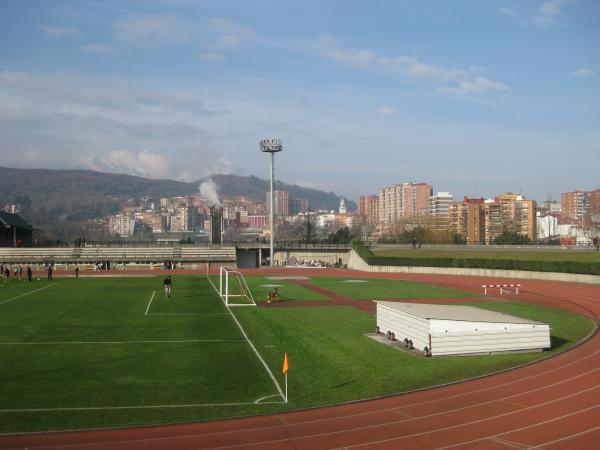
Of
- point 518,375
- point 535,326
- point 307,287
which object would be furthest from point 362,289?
point 518,375

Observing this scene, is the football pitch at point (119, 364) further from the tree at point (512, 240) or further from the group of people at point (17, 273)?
the tree at point (512, 240)

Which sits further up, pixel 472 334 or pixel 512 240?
pixel 512 240

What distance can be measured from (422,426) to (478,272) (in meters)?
54.3

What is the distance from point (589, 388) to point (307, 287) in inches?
1433

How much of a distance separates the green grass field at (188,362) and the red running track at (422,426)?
799mm

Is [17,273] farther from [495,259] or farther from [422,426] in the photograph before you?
[422,426]

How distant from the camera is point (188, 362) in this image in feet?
70.4

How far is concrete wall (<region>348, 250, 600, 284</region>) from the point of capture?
54722 mm

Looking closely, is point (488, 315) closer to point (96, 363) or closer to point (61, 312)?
point (96, 363)

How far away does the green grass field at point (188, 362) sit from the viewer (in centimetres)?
1609

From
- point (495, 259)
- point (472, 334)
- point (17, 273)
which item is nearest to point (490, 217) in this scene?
point (495, 259)

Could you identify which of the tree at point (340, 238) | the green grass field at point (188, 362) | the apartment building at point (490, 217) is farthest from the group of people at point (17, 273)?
the apartment building at point (490, 217)

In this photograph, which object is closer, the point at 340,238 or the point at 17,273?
the point at 17,273

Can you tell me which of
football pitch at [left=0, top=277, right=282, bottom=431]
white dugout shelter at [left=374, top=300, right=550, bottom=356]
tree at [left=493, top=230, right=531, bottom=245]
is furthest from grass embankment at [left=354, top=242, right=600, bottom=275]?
football pitch at [left=0, top=277, right=282, bottom=431]
